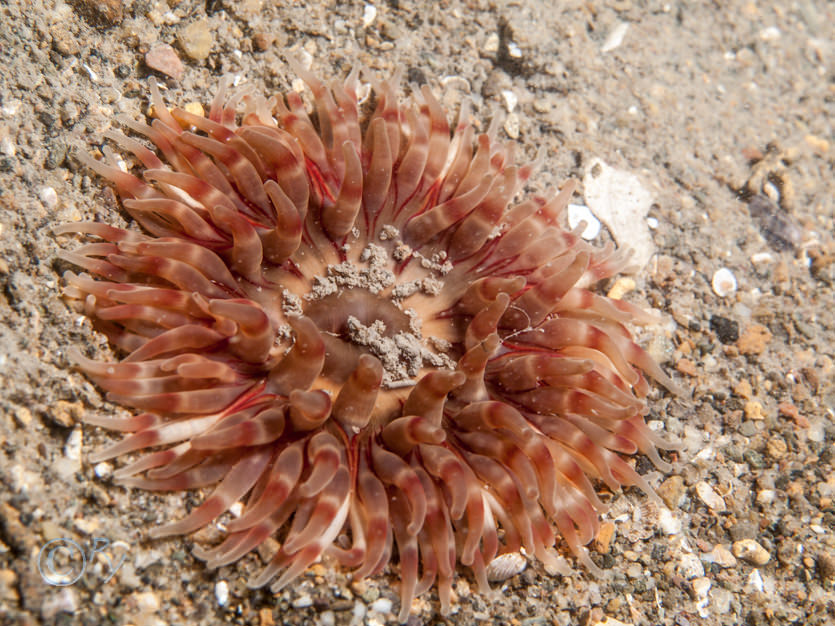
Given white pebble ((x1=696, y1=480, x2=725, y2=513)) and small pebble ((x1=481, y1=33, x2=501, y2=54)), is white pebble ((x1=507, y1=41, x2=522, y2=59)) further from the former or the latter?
white pebble ((x1=696, y1=480, x2=725, y2=513))

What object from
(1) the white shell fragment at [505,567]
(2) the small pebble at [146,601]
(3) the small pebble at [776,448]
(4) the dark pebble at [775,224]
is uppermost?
(4) the dark pebble at [775,224]

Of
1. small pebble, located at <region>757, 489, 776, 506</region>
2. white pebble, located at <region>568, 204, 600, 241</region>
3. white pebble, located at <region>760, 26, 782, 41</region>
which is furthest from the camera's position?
white pebble, located at <region>760, 26, 782, 41</region>

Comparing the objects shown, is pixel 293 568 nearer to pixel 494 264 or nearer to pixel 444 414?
pixel 444 414

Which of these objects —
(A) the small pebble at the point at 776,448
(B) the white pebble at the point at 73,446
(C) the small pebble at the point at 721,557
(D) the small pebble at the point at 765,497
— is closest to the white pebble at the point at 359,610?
(B) the white pebble at the point at 73,446

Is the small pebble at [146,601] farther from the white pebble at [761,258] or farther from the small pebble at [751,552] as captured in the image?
the white pebble at [761,258]

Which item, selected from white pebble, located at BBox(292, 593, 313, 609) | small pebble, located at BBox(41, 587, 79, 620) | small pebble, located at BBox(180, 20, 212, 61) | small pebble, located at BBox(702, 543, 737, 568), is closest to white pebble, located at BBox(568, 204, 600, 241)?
small pebble, located at BBox(702, 543, 737, 568)

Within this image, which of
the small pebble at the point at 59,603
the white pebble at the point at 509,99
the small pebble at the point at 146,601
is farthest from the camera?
the white pebble at the point at 509,99

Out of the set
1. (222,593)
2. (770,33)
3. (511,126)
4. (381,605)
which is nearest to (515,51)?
(511,126)
